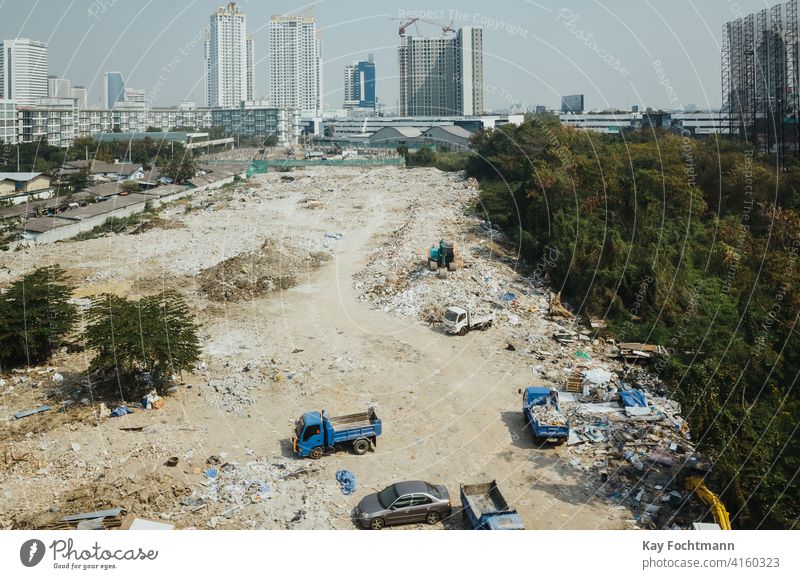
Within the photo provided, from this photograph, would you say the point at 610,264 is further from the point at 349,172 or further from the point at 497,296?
the point at 349,172

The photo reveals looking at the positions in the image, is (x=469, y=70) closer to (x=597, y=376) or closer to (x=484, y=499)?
(x=597, y=376)

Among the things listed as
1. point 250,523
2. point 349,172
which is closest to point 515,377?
point 250,523

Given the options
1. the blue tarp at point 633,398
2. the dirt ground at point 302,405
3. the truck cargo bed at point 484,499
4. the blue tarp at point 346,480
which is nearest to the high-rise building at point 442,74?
the dirt ground at point 302,405

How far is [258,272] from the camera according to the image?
1823cm

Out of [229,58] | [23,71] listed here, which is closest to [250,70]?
[229,58]

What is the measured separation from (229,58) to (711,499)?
7926 cm

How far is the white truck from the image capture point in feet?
44.1

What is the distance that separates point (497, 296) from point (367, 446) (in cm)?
797

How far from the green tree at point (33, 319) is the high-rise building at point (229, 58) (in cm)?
6614

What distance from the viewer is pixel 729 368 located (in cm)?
936

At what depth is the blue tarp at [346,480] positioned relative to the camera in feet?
25.2

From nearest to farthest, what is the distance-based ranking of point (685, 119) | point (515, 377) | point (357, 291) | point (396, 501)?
point (396, 501)
point (515, 377)
point (357, 291)
point (685, 119)

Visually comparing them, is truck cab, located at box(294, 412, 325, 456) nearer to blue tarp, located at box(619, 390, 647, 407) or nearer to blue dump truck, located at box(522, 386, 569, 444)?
blue dump truck, located at box(522, 386, 569, 444)

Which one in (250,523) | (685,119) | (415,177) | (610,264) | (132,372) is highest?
(685,119)
